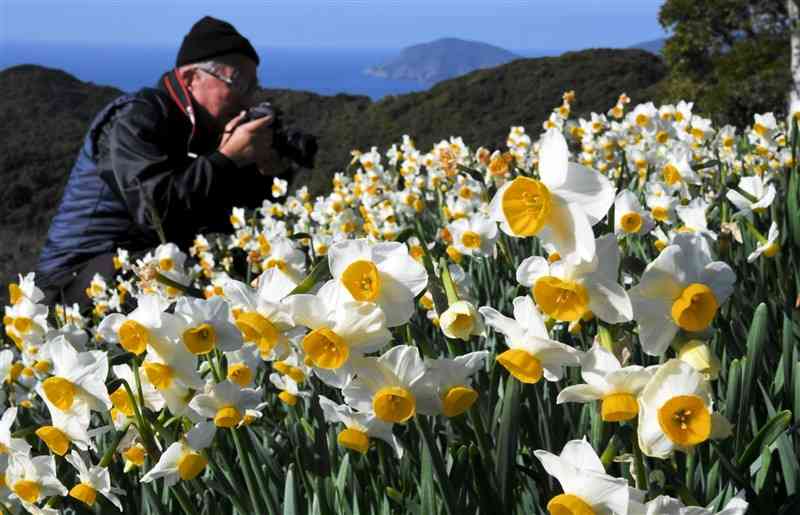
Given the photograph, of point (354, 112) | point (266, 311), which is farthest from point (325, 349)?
point (354, 112)

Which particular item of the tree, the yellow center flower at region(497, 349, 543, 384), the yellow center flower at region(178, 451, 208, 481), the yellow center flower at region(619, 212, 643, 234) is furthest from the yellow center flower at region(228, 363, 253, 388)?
the tree

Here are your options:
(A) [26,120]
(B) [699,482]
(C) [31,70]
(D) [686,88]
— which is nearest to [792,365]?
(B) [699,482]

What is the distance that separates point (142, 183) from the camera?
145 inches

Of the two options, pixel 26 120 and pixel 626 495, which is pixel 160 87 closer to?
pixel 626 495

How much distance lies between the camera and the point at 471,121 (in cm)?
1030

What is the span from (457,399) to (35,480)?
635 mm

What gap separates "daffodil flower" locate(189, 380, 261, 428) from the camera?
3.47ft

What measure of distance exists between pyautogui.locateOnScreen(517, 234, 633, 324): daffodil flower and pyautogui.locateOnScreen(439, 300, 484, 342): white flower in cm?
16

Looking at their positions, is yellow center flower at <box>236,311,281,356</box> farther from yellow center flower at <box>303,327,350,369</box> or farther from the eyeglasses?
the eyeglasses

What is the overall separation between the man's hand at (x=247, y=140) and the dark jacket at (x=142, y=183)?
5 cm

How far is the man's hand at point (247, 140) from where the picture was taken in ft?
12.4

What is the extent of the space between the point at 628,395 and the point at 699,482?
1.22 feet

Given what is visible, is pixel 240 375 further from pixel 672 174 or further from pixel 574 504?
pixel 672 174

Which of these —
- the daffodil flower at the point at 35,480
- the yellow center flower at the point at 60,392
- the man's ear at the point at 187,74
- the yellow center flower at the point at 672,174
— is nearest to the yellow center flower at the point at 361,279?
the yellow center flower at the point at 60,392
